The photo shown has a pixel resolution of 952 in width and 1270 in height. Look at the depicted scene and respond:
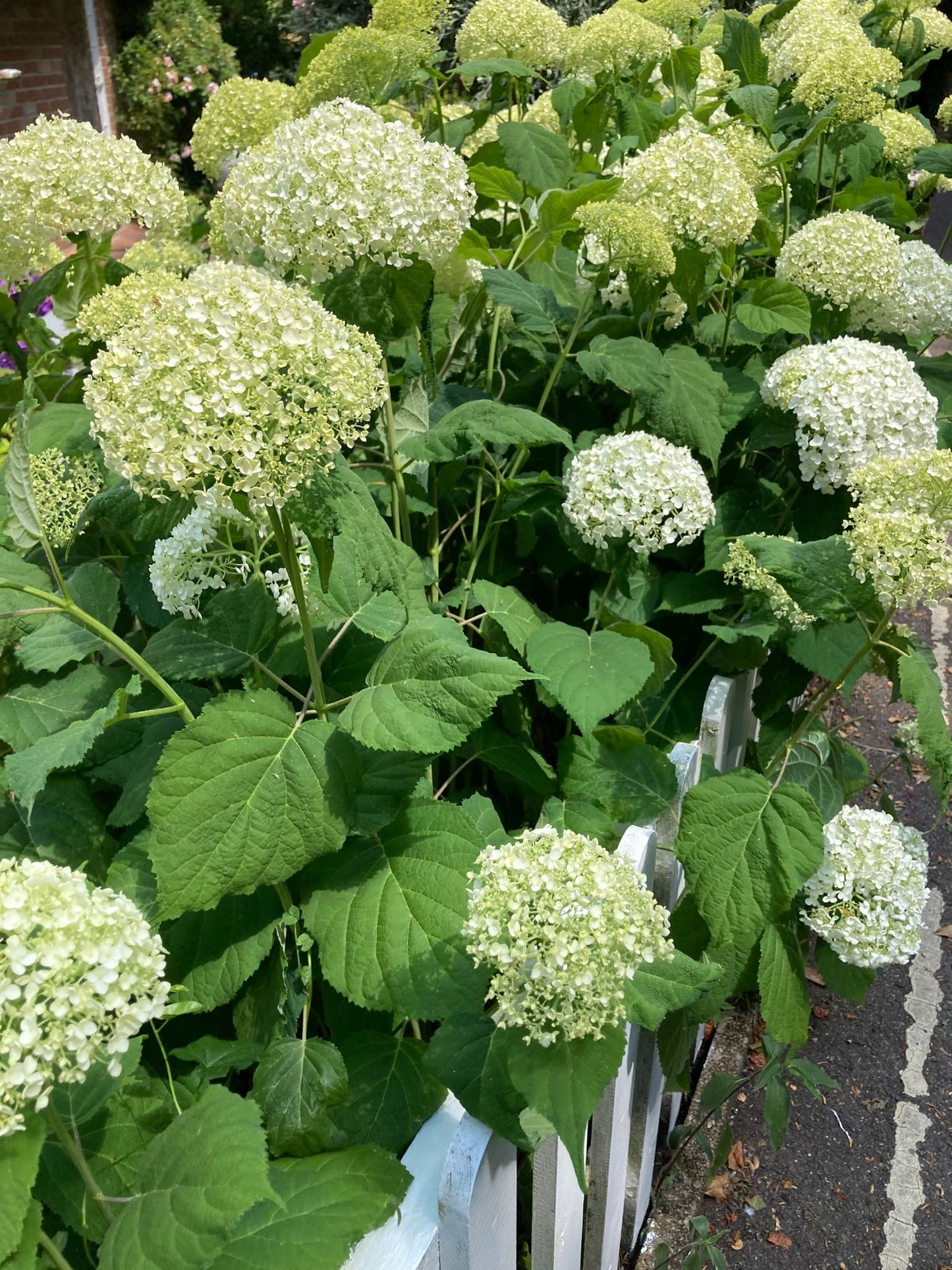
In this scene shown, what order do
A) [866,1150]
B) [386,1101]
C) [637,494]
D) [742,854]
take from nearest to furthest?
[386,1101], [742,854], [637,494], [866,1150]

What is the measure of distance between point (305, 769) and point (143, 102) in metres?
13.0

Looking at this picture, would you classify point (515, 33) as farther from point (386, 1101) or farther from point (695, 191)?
point (386, 1101)

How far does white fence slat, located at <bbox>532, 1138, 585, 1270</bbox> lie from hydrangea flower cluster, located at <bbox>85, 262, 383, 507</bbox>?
3.11 ft

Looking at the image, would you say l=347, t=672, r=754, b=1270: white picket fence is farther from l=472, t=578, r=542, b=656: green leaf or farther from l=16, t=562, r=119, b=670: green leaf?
l=16, t=562, r=119, b=670: green leaf

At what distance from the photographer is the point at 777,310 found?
2270 millimetres

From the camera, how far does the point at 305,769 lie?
1241 mm

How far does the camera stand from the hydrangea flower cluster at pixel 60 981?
81 cm

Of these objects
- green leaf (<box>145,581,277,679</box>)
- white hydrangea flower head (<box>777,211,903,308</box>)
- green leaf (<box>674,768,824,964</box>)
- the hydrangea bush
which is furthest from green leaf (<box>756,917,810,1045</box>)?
white hydrangea flower head (<box>777,211,903,308</box>)

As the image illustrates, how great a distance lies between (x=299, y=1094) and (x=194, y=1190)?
0.97 feet

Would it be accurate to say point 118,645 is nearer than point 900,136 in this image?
Yes

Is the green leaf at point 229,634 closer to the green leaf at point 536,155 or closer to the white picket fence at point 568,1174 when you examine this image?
the white picket fence at point 568,1174

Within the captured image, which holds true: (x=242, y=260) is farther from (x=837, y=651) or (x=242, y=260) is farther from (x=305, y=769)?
(x=837, y=651)

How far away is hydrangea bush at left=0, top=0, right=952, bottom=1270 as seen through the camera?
1047mm

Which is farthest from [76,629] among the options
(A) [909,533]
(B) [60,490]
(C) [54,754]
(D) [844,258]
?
(D) [844,258]
